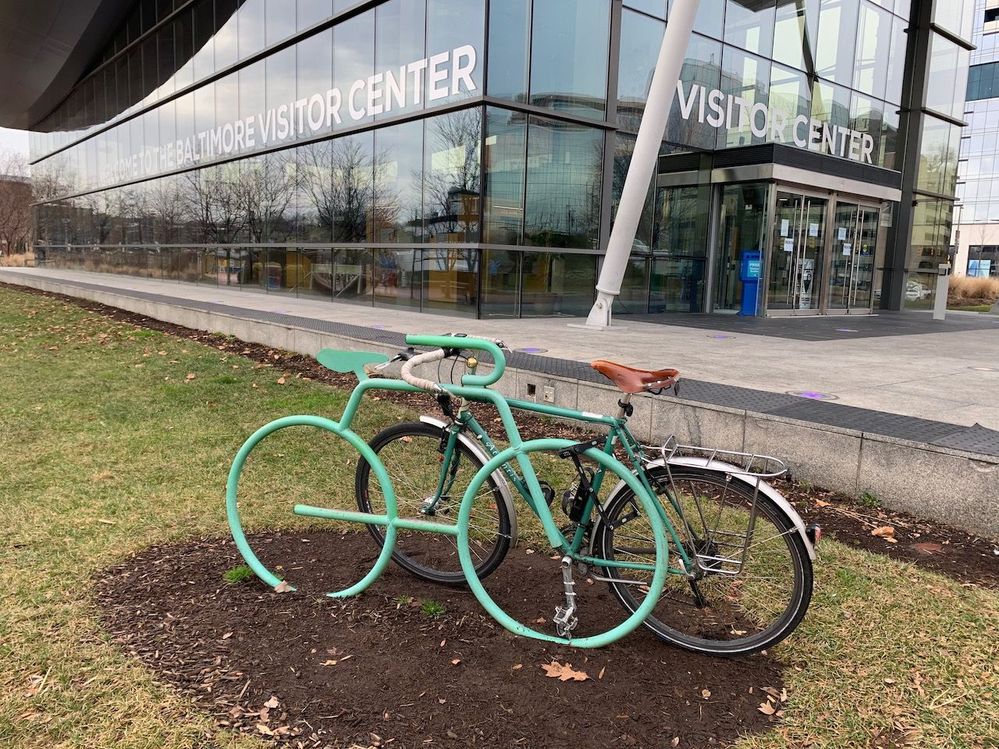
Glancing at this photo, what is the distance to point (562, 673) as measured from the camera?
2.55 metres

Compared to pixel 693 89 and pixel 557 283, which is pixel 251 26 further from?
pixel 557 283

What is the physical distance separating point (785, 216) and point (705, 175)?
2067 mm

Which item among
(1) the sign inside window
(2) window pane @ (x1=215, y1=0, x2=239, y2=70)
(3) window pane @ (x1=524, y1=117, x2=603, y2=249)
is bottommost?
(3) window pane @ (x1=524, y1=117, x2=603, y2=249)

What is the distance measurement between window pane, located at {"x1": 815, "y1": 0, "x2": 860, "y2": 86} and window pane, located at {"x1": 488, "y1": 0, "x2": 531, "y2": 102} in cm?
893

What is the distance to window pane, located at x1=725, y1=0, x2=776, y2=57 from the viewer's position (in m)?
16.3

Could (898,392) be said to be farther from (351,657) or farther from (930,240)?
(930,240)

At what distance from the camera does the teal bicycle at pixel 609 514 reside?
2590mm

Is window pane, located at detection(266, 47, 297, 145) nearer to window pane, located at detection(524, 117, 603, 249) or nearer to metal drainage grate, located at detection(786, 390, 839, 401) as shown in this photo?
window pane, located at detection(524, 117, 603, 249)

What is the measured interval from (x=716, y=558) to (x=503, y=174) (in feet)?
36.8

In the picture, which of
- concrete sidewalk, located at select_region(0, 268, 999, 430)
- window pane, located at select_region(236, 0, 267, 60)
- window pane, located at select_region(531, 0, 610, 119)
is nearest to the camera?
concrete sidewalk, located at select_region(0, 268, 999, 430)

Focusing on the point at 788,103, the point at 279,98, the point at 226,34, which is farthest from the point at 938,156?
the point at 226,34

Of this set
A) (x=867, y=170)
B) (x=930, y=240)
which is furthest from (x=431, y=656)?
(x=930, y=240)

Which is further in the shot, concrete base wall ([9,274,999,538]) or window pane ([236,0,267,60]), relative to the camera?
window pane ([236,0,267,60])

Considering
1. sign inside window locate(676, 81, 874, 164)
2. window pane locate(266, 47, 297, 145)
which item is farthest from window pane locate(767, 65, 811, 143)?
window pane locate(266, 47, 297, 145)
